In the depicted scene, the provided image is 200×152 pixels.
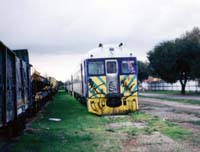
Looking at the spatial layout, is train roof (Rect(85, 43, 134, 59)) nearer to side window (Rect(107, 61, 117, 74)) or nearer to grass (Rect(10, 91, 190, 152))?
side window (Rect(107, 61, 117, 74))

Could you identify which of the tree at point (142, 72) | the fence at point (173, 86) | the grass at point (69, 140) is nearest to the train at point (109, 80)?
the grass at point (69, 140)

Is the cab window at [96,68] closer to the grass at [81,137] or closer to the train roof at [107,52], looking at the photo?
the train roof at [107,52]

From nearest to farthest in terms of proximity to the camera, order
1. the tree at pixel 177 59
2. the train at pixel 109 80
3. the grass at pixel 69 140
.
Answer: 1. the grass at pixel 69 140
2. the train at pixel 109 80
3. the tree at pixel 177 59

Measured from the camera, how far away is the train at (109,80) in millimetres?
22312

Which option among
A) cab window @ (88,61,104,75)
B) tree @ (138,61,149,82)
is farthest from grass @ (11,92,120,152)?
tree @ (138,61,149,82)

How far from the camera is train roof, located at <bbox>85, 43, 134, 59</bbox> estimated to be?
22.5m

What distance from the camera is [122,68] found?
2255cm

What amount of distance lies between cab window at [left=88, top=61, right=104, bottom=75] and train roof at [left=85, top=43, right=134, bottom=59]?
320mm

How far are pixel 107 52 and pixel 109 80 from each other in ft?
4.77

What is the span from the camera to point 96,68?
22500mm

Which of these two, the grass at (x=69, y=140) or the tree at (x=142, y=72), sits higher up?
the tree at (x=142, y=72)

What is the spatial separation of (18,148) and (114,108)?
11.5m

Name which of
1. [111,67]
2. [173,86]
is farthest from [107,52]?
[173,86]

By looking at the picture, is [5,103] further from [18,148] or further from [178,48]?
[178,48]
